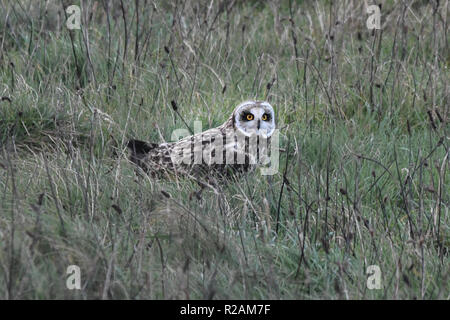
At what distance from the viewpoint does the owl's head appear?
4.65 meters

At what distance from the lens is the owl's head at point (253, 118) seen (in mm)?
4652

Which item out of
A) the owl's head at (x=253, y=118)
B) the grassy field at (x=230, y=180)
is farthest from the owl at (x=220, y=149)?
the grassy field at (x=230, y=180)

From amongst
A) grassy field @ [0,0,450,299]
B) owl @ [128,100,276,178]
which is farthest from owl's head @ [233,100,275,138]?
grassy field @ [0,0,450,299]

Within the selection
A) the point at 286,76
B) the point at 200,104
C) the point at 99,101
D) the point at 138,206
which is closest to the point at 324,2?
the point at 286,76

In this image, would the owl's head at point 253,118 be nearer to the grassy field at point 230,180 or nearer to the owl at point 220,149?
the owl at point 220,149

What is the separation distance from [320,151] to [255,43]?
1900 millimetres

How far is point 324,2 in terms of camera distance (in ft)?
23.3

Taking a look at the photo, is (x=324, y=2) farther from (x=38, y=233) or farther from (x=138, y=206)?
(x=38, y=233)

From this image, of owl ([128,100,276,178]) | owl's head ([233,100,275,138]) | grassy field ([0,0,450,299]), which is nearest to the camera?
grassy field ([0,0,450,299])

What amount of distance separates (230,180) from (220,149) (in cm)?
24

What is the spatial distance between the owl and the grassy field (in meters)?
0.12

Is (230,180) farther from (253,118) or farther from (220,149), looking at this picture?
(253,118)

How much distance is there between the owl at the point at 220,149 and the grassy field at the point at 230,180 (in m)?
0.12

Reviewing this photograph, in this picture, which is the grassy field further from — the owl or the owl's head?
the owl's head
